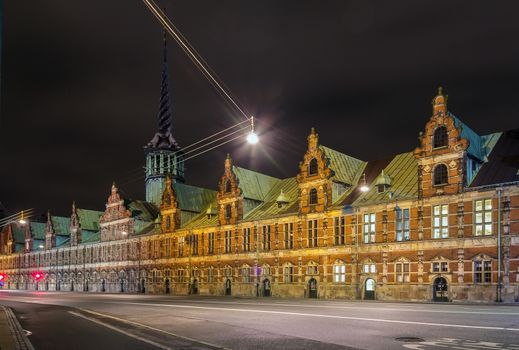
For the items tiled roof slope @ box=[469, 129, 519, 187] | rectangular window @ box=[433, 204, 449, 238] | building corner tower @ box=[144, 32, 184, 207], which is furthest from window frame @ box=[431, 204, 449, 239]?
building corner tower @ box=[144, 32, 184, 207]

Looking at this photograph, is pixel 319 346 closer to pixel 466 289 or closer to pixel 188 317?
pixel 188 317

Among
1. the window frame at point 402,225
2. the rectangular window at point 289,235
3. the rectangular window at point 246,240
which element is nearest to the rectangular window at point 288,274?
the rectangular window at point 289,235

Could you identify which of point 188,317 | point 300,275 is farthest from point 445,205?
point 188,317

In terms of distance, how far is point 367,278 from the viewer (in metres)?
51.2

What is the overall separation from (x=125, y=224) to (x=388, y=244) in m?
55.4

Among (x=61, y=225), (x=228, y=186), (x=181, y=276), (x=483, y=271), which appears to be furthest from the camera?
(x=61, y=225)

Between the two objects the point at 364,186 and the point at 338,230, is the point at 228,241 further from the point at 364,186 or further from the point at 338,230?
the point at 364,186

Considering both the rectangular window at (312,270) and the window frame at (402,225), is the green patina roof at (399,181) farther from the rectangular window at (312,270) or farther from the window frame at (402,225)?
the rectangular window at (312,270)

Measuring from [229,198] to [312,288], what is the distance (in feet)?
58.7

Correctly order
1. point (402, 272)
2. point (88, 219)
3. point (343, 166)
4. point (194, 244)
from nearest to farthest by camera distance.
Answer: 1. point (402, 272)
2. point (343, 166)
3. point (194, 244)
4. point (88, 219)

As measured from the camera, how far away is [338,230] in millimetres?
54688

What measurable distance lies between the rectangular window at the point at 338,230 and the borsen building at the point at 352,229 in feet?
0.35

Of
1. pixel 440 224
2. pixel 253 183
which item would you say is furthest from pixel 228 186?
pixel 440 224

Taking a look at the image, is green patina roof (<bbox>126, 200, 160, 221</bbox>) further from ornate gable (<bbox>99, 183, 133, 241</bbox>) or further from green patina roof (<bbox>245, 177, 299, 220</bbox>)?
green patina roof (<bbox>245, 177, 299, 220</bbox>)
